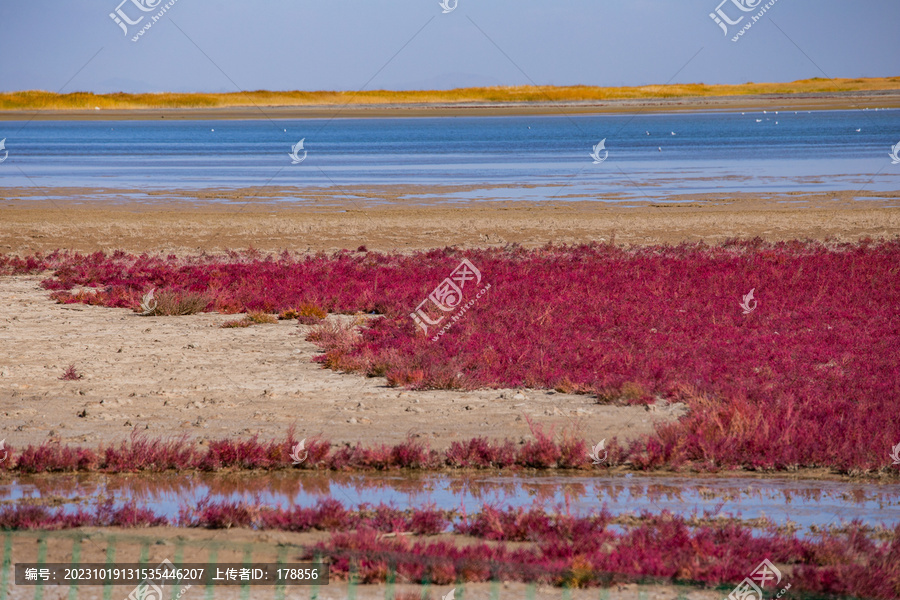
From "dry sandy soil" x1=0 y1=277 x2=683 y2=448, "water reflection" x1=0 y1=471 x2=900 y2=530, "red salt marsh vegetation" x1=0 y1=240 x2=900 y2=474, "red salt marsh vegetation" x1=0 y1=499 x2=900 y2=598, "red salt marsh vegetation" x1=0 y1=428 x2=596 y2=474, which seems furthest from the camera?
"dry sandy soil" x1=0 y1=277 x2=683 y2=448

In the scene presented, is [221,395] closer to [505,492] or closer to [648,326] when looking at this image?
[505,492]

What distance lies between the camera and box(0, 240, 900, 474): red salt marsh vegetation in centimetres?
932

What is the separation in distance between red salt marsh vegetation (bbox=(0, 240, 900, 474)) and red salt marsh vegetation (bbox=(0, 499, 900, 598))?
197 cm

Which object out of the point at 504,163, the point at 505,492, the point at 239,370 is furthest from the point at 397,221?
the point at 504,163

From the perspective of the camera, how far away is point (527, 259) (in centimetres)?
2050

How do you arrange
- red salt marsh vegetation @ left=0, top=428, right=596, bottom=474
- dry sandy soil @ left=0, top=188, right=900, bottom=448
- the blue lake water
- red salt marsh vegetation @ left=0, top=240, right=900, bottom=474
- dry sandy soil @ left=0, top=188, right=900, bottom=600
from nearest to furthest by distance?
dry sandy soil @ left=0, top=188, right=900, bottom=600 < red salt marsh vegetation @ left=0, top=428, right=596, bottom=474 < red salt marsh vegetation @ left=0, top=240, right=900, bottom=474 < dry sandy soil @ left=0, top=188, right=900, bottom=448 < the blue lake water

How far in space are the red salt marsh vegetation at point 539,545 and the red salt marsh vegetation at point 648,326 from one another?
197 cm

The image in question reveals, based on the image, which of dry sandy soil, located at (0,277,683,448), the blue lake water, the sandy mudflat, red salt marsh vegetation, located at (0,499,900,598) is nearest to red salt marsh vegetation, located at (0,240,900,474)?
dry sandy soil, located at (0,277,683,448)

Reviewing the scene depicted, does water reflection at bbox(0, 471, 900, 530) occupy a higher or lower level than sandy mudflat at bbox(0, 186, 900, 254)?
lower

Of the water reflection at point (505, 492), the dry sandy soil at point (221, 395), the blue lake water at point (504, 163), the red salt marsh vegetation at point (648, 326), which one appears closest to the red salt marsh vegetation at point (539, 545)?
the dry sandy soil at point (221, 395)

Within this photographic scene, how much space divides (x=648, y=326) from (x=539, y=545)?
748cm

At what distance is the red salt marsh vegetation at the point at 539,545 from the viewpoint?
21.1ft

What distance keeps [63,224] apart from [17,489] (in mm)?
22471

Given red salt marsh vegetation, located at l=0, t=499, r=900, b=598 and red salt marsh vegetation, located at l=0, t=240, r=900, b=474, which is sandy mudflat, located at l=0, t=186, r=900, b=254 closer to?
red salt marsh vegetation, located at l=0, t=240, r=900, b=474
